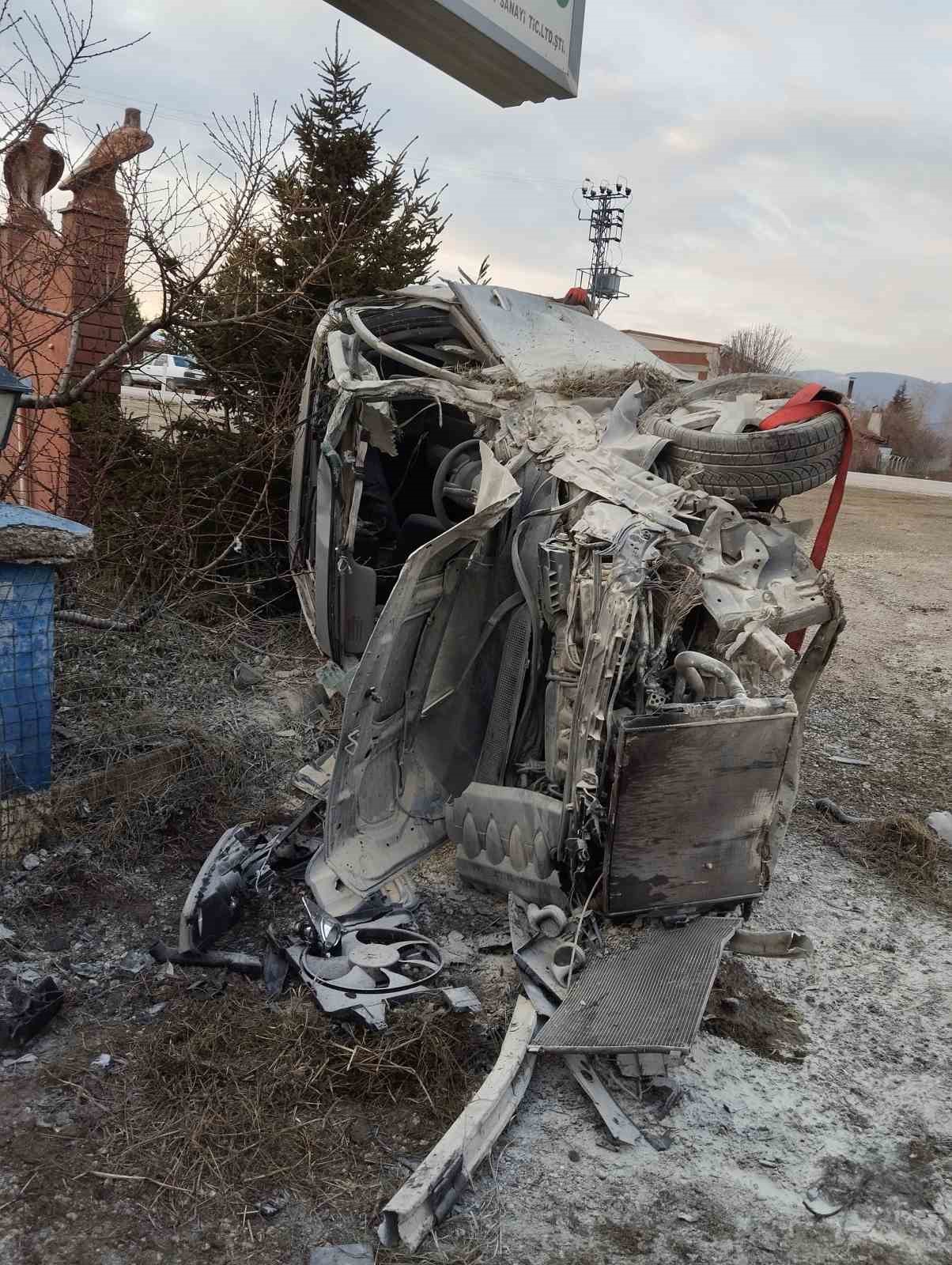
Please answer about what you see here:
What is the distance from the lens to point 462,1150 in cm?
256

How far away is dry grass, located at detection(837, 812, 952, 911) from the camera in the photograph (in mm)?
4465

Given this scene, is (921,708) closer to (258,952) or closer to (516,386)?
(516,386)

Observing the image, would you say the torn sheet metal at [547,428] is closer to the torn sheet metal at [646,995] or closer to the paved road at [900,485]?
the torn sheet metal at [646,995]

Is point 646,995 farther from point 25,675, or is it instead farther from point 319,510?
point 319,510

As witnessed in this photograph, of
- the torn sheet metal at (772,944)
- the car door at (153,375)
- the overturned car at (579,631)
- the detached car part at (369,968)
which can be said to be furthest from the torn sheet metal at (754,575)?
the car door at (153,375)

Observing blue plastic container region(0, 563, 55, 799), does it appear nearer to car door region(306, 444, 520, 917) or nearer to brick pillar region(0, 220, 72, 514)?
brick pillar region(0, 220, 72, 514)

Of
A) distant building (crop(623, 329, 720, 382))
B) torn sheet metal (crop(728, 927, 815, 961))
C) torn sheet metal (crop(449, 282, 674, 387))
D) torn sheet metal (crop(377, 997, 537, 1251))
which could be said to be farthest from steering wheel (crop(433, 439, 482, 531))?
distant building (crop(623, 329, 720, 382))

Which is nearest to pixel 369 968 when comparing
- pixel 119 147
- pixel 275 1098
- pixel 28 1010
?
pixel 275 1098

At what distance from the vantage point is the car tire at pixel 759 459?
382 centimetres

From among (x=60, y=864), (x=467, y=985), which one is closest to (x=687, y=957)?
(x=467, y=985)

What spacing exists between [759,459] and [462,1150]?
2651mm

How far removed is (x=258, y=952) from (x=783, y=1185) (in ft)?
6.15

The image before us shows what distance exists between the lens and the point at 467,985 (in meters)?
3.46

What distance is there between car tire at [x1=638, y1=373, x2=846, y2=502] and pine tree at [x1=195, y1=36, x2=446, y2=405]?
3832 mm
